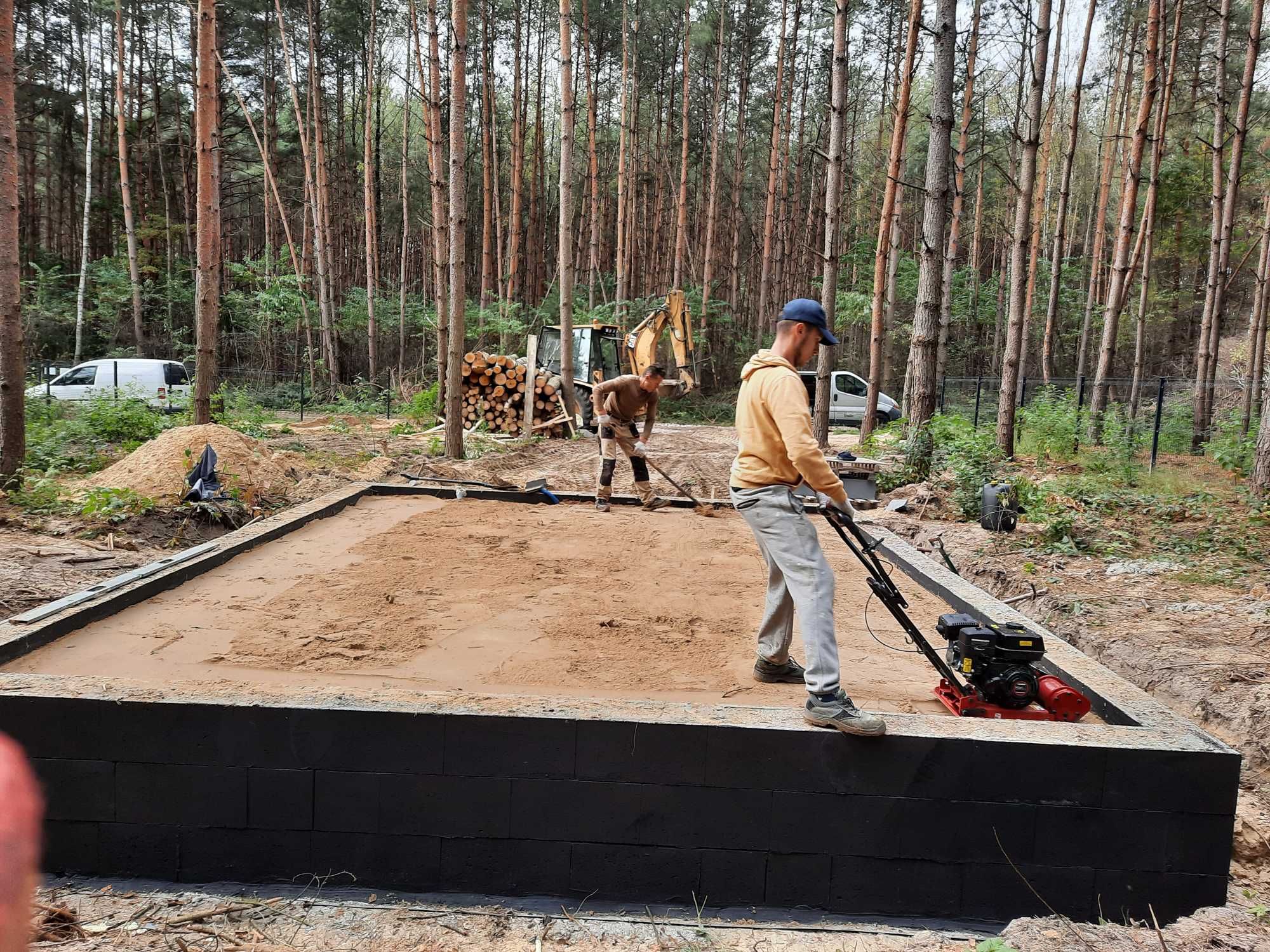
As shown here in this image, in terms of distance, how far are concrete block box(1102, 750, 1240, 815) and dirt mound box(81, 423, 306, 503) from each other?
9.43 m

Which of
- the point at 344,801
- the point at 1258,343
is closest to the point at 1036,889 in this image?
the point at 344,801

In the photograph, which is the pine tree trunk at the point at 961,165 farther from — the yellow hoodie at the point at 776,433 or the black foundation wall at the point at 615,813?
the black foundation wall at the point at 615,813

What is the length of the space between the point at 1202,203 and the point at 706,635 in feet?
110

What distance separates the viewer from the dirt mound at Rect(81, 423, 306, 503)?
32.4 feet

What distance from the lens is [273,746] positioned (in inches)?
141

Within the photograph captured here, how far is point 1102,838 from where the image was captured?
3.51 m

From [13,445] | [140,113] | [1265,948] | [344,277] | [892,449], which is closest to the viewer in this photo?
[1265,948]

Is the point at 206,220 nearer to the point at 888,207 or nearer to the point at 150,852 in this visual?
the point at 150,852

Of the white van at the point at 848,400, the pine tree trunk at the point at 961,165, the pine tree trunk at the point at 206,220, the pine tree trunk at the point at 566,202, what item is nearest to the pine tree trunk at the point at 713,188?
the white van at the point at 848,400

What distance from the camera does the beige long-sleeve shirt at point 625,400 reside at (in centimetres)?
996

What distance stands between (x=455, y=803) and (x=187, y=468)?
8.18 meters

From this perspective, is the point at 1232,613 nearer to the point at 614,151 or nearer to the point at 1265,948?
the point at 1265,948

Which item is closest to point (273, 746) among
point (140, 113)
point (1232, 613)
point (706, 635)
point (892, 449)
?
point (706, 635)

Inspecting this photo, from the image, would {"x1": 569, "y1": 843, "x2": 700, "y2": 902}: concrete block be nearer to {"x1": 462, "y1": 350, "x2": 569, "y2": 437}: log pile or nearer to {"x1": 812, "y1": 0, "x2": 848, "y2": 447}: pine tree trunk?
{"x1": 812, "y1": 0, "x2": 848, "y2": 447}: pine tree trunk
